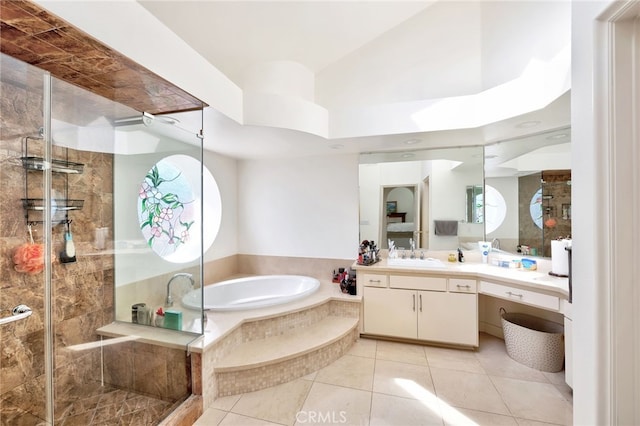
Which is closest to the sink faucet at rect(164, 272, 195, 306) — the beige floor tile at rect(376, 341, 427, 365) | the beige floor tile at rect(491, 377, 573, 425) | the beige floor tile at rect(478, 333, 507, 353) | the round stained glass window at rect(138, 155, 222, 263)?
the round stained glass window at rect(138, 155, 222, 263)

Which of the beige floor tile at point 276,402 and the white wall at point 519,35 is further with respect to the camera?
the white wall at point 519,35

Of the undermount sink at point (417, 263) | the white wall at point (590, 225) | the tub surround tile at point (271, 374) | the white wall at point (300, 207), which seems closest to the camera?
the white wall at point (590, 225)

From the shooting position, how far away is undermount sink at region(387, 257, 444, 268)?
275 centimetres

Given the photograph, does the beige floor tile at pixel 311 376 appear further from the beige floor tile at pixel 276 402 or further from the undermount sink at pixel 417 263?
the undermount sink at pixel 417 263

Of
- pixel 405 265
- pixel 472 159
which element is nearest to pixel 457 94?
pixel 472 159

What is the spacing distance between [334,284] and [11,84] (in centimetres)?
310

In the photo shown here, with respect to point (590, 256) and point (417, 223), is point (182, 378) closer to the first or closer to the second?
point (590, 256)

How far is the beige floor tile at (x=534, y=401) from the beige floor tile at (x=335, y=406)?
41.2 inches

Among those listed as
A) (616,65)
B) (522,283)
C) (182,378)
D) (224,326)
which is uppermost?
(616,65)

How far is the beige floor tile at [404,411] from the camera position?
1664 mm

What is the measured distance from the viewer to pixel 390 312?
265 cm

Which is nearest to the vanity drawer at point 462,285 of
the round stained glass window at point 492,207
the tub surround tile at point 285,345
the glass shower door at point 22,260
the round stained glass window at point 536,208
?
the round stained glass window at point 492,207

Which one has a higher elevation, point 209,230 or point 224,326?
point 209,230

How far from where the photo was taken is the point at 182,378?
5.99 ft
